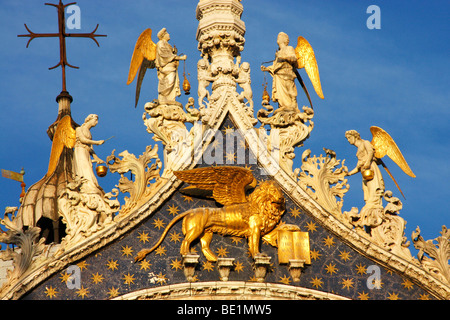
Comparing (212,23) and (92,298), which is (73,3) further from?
(92,298)

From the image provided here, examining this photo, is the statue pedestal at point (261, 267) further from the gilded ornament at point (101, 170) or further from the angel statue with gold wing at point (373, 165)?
the gilded ornament at point (101, 170)

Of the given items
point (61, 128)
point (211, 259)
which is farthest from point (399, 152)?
point (61, 128)

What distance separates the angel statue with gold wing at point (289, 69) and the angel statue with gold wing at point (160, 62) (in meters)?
1.83

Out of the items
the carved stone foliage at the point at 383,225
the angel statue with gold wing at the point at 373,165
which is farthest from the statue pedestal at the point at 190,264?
the angel statue with gold wing at the point at 373,165

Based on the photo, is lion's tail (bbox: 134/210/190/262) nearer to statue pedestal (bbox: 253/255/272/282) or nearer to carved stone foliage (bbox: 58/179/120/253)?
carved stone foliage (bbox: 58/179/120/253)

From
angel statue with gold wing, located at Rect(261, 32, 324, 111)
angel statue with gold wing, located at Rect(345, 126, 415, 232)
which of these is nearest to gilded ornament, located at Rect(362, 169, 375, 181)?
angel statue with gold wing, located at Rect(345, 126, 415, 232)

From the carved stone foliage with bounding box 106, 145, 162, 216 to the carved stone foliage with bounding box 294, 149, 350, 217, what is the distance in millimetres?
2700

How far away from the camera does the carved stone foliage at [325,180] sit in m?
25.0

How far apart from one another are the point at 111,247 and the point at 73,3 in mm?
9578

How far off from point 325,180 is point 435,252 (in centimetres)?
245

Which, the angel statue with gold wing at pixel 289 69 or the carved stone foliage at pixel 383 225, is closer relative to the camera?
the carved stone foliage at pixel 383 225

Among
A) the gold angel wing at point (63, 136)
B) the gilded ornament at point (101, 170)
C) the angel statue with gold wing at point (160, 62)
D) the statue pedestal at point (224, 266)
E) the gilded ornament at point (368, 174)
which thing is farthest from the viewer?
the angel statue with gold wing at point (160, 62)

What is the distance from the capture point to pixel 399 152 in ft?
84.8
